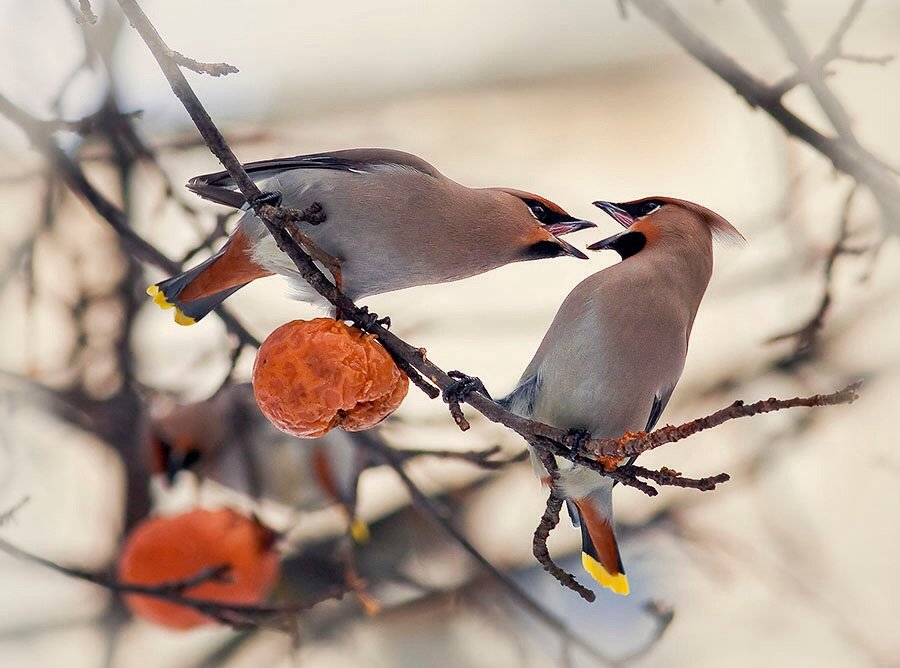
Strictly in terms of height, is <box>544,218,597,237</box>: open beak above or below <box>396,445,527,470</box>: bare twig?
above

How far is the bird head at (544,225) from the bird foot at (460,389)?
0.59 feet

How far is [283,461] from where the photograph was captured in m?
2.06

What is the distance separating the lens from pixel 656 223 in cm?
123

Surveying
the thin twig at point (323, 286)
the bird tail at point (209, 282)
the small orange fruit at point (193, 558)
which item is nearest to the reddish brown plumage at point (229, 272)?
the bird tail at point (209, 282)

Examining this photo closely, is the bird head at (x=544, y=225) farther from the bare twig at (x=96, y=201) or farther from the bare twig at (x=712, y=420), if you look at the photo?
the bare twig at (x=96, y=201)

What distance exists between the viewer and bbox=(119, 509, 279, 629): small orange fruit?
1.67m

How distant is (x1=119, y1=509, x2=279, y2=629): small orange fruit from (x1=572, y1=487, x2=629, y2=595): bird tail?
0.61m

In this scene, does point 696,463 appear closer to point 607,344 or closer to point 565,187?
point 565,187

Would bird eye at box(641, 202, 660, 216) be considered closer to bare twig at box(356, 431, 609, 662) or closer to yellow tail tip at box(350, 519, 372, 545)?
bare twig at box(356, 431, 609, 662)

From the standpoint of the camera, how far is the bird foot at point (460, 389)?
37.2 inches

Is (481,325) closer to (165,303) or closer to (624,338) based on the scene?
(624,338)

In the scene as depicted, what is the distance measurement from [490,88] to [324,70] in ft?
0.96

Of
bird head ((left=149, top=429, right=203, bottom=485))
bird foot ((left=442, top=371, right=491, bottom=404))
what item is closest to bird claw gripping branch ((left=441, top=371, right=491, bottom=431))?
bird foot ((left=442, top=371, right=491, bottom=404))

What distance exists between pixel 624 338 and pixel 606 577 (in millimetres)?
302
